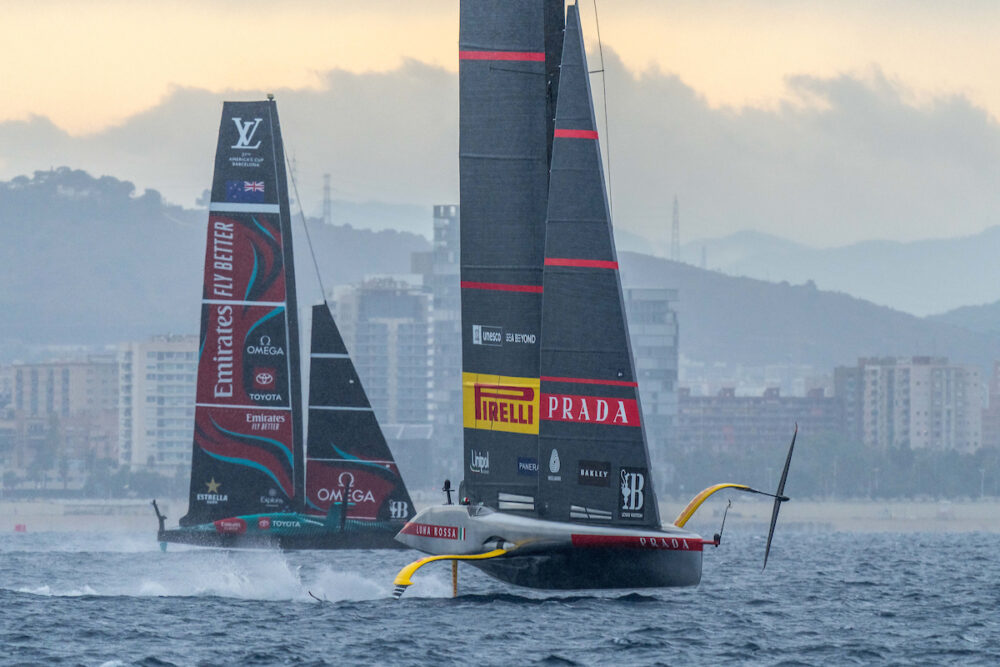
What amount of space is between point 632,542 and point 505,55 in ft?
29.5

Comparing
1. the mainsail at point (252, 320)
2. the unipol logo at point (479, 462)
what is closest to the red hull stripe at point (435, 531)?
the unipol logo at point (479, 462)

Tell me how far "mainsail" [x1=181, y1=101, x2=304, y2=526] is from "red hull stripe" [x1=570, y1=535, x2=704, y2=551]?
16.1 meters

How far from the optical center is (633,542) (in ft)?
88.3

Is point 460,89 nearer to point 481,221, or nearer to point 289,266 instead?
point 481,221

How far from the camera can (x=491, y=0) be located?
1179 inches

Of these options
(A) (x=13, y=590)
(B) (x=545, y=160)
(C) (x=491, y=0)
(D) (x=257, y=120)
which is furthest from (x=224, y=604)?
(D) (x=257, y=120)

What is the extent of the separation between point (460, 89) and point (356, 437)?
13.4m

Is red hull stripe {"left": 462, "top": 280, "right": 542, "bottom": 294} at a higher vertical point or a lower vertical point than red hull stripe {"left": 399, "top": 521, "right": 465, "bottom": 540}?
higher

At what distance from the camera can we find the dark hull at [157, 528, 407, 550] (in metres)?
40.3

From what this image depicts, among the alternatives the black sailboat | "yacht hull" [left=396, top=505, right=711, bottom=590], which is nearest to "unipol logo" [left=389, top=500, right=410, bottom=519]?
the black sailboat

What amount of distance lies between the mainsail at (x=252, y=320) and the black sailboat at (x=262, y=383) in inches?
1.0

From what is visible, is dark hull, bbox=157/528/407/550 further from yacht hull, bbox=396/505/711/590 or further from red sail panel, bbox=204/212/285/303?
yacht hull, bbox=396/505/711/590

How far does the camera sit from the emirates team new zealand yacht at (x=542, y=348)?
90.0ft

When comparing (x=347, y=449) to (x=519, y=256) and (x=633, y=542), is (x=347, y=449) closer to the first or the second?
(x=519, y=256)
